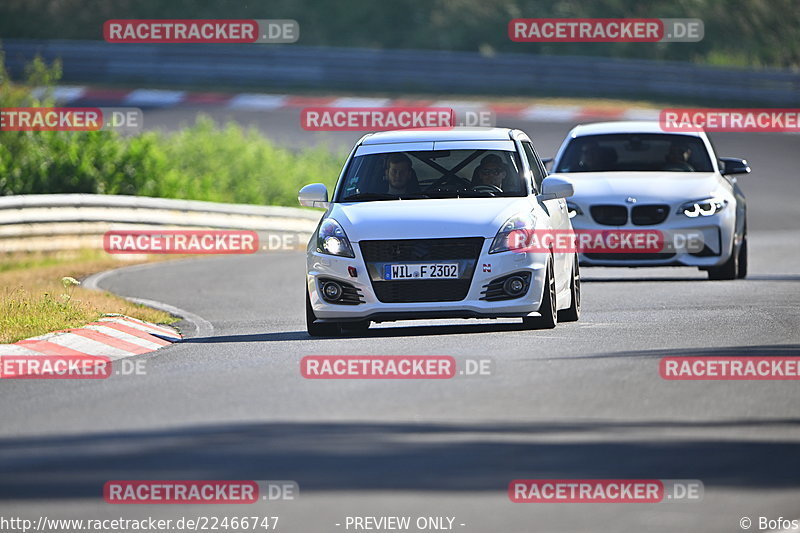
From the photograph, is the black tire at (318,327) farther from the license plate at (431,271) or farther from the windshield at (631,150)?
the windshield at (631,150)

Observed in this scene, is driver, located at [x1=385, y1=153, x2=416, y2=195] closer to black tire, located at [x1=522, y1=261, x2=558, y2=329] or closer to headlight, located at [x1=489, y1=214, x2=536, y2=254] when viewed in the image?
headlight, located at [x1=489, y1=214, x2=536, y2=254]

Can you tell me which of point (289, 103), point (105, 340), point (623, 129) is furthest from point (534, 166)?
point (289, 103)

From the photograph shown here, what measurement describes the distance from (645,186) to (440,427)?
10.2 metres

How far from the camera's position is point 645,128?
19641 millimetres

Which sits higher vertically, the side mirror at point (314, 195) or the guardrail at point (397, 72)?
the guardrail at point (397, 72)

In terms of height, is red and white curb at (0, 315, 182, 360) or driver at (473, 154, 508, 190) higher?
driver at (473, 154, 508, 190)

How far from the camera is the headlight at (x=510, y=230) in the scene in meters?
12.7

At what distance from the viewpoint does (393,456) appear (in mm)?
7695

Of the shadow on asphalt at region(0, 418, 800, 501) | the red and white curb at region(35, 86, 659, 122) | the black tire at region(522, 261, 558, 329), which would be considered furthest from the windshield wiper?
the red and white curb at region(35, 86, 659, 122)

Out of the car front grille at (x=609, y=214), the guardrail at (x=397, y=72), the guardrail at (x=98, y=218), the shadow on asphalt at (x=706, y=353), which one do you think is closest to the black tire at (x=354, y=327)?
the shadow on asphalt at (x=706, y=353)

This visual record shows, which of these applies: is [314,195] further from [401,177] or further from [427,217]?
[427,217]

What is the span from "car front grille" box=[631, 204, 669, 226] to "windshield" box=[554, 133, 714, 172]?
124cm

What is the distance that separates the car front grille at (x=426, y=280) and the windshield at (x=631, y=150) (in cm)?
690

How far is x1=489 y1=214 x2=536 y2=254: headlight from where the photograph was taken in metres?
12.7
